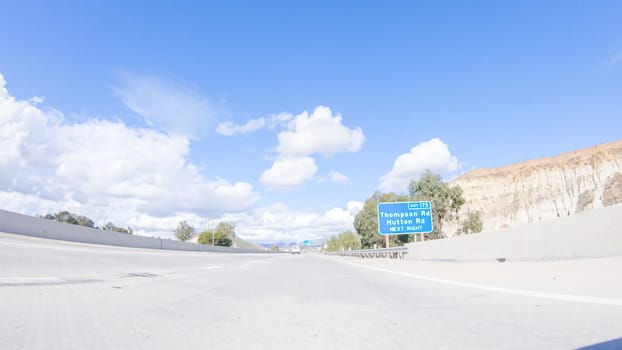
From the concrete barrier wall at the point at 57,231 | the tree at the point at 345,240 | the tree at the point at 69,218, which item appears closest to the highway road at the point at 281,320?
the concrete barrier wall at the point at 57,231

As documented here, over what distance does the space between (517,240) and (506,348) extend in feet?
36.0

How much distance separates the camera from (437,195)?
58.0 metres

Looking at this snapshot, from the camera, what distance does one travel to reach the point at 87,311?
4.77m

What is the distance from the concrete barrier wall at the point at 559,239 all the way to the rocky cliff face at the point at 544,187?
41613 mm

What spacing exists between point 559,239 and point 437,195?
48188mm

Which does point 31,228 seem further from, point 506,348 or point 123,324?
point 506,348

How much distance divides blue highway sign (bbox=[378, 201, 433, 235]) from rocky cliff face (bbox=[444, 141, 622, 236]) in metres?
24.3

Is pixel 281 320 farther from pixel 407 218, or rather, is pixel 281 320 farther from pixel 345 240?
pixel 345 240

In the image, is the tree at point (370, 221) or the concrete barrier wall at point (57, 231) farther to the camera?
the tree at point (370, 221)

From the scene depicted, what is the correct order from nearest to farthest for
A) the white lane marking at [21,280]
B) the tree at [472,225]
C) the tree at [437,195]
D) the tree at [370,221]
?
the white lane marking at [21,280] < the tree at [437,195] < the tree at [472,225] < the tree at [370,221]

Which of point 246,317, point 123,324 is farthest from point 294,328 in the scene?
point 123,324

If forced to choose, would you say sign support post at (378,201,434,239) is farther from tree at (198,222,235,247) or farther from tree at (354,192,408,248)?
tree at (198,222,235,247)

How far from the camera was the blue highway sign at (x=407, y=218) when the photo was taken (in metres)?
38.3

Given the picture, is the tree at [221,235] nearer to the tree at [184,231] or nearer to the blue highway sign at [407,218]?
the tree at [184,231]
